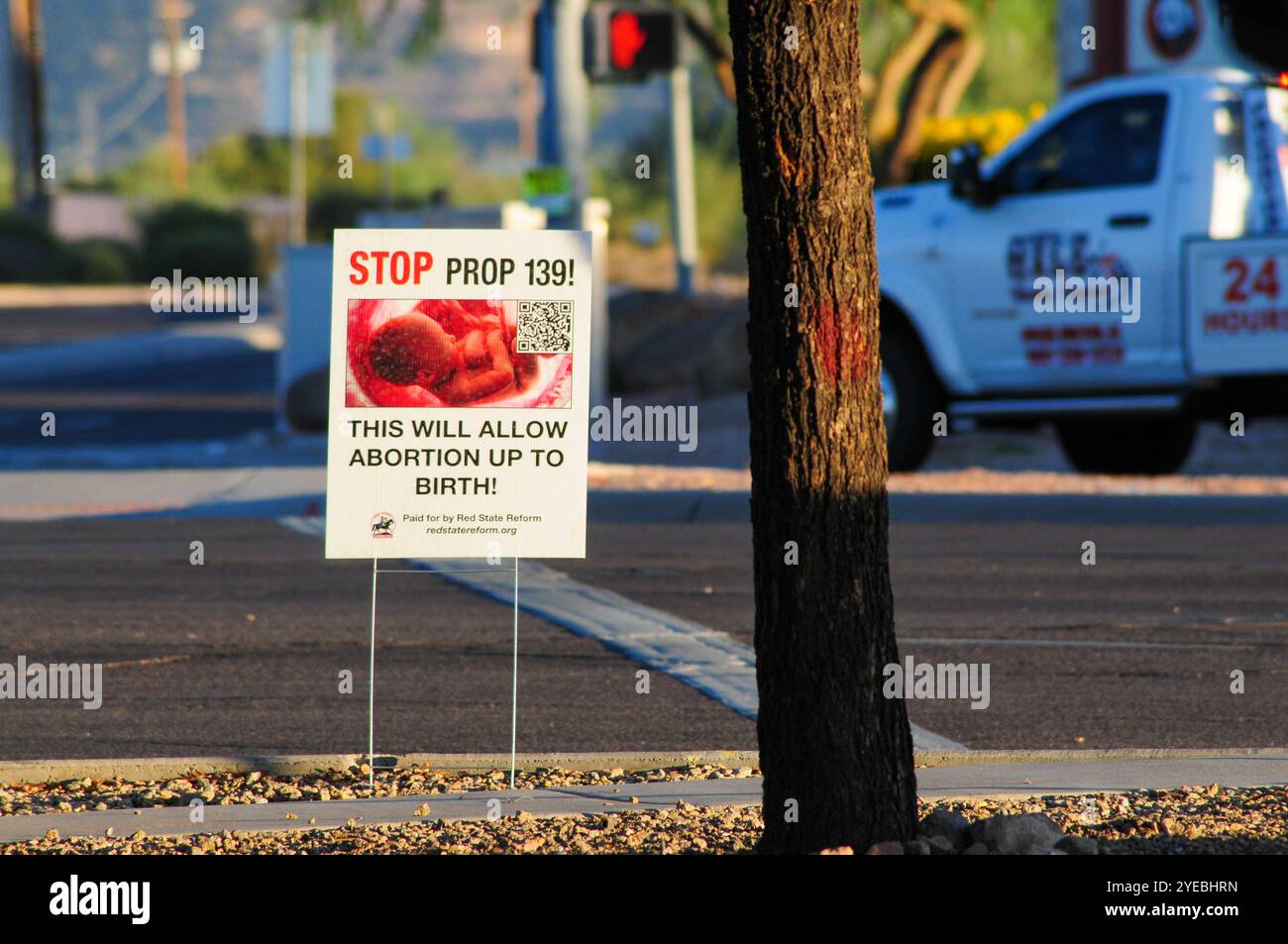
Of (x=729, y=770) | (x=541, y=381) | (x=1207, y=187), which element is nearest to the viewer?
(x=541, y=381)

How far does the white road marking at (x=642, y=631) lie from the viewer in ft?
30.2

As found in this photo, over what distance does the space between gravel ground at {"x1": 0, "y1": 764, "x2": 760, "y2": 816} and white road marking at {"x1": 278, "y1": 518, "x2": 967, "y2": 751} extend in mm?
976

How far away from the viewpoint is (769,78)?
18.7 ft

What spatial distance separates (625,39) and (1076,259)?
4.93 m

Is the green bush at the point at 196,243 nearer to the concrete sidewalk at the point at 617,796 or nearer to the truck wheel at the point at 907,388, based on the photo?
the truck wheel at the point at 907,388

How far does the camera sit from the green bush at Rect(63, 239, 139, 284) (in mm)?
61250

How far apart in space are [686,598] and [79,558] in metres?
4.12

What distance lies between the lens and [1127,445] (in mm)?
17031

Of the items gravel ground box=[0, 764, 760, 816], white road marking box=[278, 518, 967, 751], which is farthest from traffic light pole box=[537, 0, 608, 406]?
gravel ground box=[0, 764, 760, 816]

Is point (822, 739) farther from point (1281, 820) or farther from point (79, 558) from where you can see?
point (79, 558)

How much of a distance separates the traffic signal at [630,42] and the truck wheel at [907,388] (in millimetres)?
3659

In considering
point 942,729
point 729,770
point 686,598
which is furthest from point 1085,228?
point 729,770

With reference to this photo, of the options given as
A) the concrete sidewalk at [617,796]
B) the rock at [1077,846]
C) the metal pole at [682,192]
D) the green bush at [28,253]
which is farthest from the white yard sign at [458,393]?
the green bush at [28,253]

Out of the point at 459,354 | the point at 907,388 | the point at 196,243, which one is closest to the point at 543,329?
the point at 459,354
